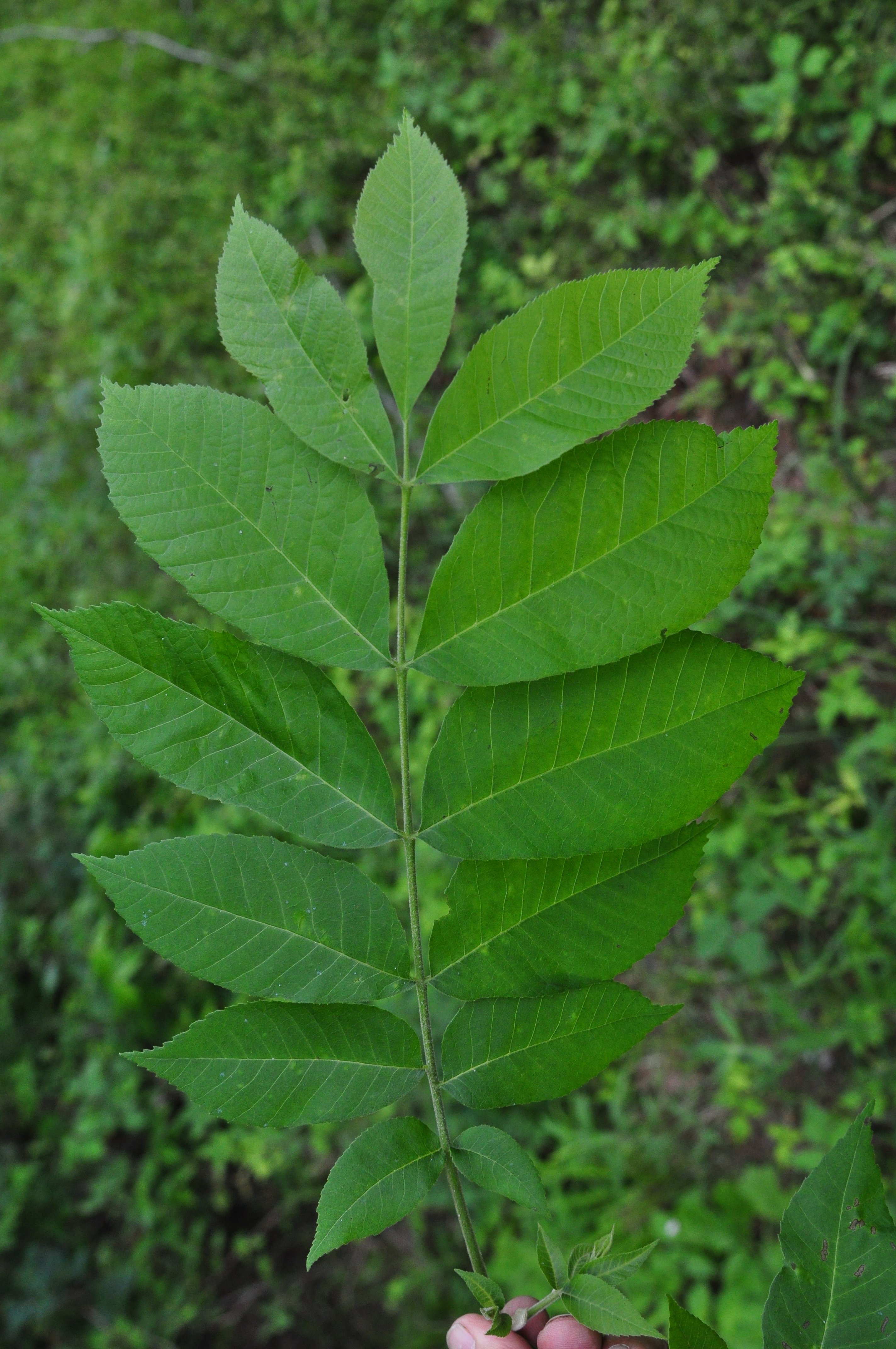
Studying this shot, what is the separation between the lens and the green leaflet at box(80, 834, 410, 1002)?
801mm

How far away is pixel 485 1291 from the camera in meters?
0.78

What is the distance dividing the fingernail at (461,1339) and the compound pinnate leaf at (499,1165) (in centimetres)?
30

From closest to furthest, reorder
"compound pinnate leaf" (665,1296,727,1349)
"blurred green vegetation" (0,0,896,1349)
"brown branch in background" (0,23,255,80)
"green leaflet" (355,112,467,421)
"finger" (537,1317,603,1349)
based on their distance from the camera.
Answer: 1. "compound pinnate leaf" (665,1296,727,1349)
2. "green leaflet" (355,112,467,421)
3. "finger" (537,1317,603,1349)
4. "blurred green vegetation" (0,0,896,1349)
5. "brown branch in background" (0,23,255,80)

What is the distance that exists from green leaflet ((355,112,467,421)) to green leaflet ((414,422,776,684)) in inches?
5.9

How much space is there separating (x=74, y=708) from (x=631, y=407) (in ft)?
12.6

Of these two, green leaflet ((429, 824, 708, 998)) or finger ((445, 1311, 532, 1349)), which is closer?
green leaflet ((429, 824, 708, 998))

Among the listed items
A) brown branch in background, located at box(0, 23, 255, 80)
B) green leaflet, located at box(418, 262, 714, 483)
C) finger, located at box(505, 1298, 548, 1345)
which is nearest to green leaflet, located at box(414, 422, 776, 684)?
green leaflet, located at box(418, 262, 714, 483)

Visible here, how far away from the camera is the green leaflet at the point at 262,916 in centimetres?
80

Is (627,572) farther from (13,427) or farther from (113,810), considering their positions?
(13,427)

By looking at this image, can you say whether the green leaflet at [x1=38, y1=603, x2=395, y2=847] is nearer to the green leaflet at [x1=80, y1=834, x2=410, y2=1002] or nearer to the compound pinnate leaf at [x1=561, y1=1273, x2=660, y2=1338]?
the green leaflet at [x1=80, y1=834, x2=410, y2=1002]

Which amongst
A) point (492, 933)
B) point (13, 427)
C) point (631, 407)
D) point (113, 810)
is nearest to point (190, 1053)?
point (492, 933)

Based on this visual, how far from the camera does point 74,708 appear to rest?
4.11m

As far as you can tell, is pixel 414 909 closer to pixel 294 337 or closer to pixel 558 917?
pixel 558 917

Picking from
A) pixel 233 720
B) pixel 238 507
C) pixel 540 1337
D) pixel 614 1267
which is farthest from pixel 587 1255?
pixel 238 507
